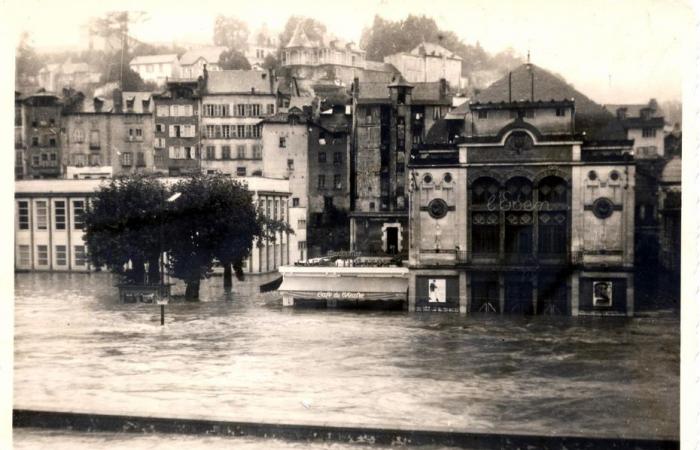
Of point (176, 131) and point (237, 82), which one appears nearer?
point (176, 131)

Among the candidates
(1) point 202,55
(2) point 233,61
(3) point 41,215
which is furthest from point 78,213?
(2) point 233,61

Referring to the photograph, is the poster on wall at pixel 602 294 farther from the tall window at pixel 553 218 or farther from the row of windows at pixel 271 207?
the row of windows at pixel 271 207

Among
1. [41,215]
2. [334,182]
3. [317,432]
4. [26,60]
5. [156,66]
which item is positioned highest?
[156,66]

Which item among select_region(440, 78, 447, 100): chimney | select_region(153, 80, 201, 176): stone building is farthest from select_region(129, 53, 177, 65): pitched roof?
select_region(440, 78, 447, 100): chimney

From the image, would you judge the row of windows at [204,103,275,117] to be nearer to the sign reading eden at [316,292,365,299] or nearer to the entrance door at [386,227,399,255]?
the entrance door at [386,227,399,255]

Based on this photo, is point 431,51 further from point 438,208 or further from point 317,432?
point 317,432

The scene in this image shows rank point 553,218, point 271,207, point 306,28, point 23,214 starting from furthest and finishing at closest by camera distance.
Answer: point 553,218, point 271,207, point 23,214, point 306,28

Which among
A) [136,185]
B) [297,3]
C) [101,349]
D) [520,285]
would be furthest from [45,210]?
[520,285]
